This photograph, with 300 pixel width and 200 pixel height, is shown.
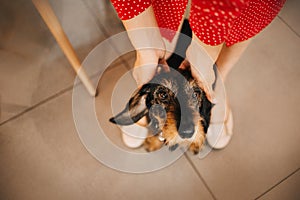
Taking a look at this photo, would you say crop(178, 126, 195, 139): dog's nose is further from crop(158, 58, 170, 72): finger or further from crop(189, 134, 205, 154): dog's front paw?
crop(158, 58, 170, 72): finger

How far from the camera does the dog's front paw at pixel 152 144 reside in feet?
2.49

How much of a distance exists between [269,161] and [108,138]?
1.63 ft

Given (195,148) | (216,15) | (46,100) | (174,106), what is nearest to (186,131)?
(174,106)

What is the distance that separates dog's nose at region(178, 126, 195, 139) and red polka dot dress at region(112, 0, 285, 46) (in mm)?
199

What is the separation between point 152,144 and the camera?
2.53ft

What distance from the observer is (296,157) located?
0.78 metres

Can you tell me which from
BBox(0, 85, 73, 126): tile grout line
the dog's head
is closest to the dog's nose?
the dog's head

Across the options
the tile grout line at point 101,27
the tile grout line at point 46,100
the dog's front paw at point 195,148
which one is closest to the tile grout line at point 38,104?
the tile grout line at point 46,100

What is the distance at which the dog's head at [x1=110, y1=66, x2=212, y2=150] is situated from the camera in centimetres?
57

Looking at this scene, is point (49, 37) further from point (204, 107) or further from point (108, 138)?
point (204, 107)

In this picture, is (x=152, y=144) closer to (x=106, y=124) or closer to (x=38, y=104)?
(x=106, y=124)

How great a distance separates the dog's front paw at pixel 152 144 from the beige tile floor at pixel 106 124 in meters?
0.07

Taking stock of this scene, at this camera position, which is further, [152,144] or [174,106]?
[152,144]

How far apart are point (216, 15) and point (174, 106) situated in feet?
0.79
